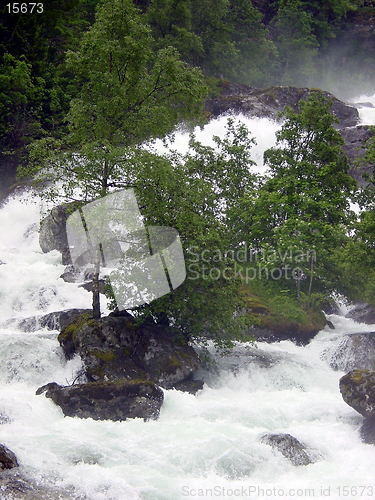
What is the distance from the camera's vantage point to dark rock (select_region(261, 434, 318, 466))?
11539mm

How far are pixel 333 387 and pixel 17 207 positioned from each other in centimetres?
2295

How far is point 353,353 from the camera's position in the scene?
18359 millimetres

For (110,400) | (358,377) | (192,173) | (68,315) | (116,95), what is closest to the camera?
(110,400)

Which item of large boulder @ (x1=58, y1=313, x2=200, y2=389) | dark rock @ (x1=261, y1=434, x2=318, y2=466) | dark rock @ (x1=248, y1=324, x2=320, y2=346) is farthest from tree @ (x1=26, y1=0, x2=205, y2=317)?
dark rock @ (x1=261, y1=434, x2=318, y2=466)

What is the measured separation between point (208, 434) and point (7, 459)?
15.6 ft

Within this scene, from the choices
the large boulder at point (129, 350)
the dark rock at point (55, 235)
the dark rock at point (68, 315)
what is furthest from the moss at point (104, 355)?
the dark rock at point (55, 235)

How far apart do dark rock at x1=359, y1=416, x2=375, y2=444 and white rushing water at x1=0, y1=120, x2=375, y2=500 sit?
225mm

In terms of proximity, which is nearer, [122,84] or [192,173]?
[122,84]

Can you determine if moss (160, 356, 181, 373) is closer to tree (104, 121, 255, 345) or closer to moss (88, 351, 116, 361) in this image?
tree (104, 121, 255, 345)

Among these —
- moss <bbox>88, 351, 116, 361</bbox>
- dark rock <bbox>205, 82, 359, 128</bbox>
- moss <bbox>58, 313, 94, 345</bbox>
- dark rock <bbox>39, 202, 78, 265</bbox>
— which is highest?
dark rock <bbox>205, 82, 359, 128</bbox>

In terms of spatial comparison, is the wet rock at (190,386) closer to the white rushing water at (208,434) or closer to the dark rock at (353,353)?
the white rushing water at (208,434)

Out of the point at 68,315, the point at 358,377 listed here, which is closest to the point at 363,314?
the point at 358,377

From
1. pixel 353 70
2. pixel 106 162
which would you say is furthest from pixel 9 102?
pixel 353 70

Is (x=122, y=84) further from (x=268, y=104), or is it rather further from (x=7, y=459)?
(x=268, y=104)
